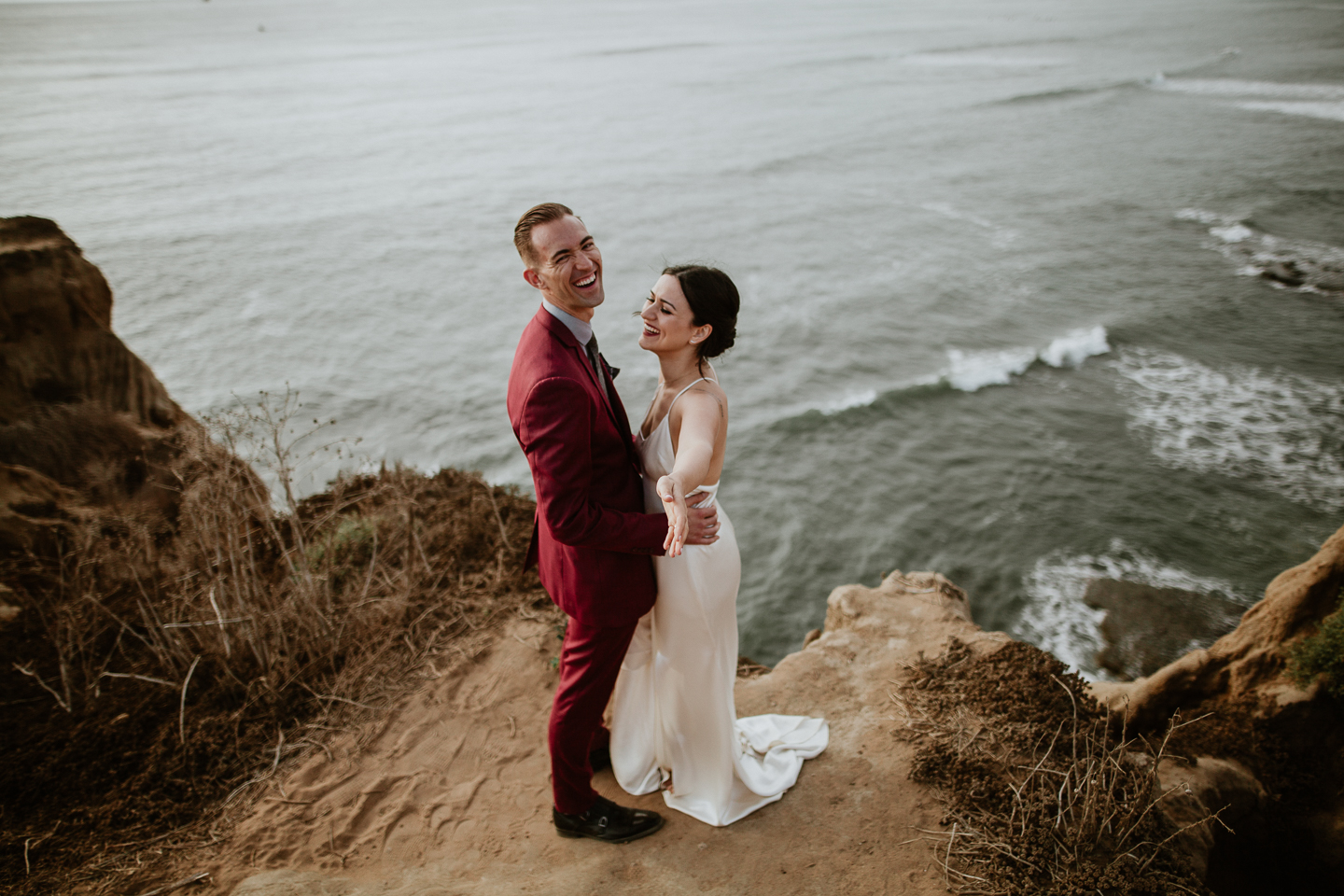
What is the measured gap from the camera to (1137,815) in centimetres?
345

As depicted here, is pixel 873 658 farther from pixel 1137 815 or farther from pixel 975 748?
pixel 1137 815

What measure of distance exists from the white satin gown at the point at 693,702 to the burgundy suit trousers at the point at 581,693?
0.26 m

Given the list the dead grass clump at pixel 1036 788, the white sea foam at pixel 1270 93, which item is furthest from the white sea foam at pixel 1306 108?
the dead grass clump at pixel 1036 788

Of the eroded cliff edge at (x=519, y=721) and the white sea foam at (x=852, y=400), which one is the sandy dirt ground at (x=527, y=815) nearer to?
the eroded cliff edge at (x=519, y=721)

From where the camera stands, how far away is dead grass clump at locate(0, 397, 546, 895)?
391 centimetres

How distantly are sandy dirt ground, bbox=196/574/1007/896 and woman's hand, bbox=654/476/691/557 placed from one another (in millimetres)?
1943

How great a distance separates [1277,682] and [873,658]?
2455 mm

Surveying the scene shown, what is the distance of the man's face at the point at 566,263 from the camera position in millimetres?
2824

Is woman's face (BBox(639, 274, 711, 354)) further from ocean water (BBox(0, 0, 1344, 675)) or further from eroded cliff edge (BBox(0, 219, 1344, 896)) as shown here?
ocean water (BBox(0, 0, 1344, 675))

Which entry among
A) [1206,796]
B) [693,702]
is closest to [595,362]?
[693,702]

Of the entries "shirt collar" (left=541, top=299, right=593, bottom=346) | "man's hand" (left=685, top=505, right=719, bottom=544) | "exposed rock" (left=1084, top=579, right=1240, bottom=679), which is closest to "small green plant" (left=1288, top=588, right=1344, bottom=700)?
"exposed rock" (left=1084, top=579, right=1240, bottom=679)

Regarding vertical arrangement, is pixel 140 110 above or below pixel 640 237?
above

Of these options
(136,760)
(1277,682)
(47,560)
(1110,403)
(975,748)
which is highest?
(47,560)

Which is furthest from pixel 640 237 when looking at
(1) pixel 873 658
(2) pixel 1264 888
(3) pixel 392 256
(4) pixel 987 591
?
(2) pixel 1264 888
